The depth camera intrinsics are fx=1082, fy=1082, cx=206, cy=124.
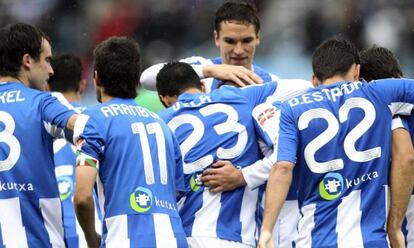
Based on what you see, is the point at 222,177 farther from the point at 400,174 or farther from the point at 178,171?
the point at 400,174

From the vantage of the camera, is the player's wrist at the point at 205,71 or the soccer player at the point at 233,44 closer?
the player's wrist at the point at 205,71

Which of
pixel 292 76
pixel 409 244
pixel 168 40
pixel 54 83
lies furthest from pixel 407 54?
pixel 409 244

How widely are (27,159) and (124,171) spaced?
26.5 inches

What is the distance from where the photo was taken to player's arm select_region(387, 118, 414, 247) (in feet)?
23.2

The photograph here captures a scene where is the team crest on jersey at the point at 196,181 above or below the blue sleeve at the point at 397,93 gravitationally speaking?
below

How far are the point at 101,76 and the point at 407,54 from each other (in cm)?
950

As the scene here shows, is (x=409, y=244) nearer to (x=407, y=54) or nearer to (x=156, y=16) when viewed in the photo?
(x=407, y=54)

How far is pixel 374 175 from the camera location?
23.1 feet

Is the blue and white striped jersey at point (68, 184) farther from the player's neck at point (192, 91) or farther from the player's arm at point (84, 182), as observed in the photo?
the player's arm at point (84, 182)

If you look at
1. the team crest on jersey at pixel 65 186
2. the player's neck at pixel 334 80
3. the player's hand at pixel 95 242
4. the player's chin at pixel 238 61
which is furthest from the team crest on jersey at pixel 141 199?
the team crest on jersey at pixel 65 186

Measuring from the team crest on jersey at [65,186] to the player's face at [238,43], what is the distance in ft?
5.80

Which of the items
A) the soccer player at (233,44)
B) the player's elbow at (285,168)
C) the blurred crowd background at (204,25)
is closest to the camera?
the player's elbow at (285,168)

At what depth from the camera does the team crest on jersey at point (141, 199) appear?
22.0 feet

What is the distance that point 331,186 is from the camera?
7074 mm
